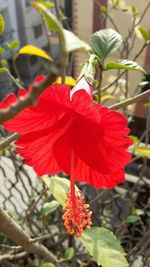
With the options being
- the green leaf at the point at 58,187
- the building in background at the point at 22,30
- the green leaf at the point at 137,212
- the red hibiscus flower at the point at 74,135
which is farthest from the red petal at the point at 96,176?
the building in background at the point at 22,30

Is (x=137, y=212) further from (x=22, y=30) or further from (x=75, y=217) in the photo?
(x=22, y=30)

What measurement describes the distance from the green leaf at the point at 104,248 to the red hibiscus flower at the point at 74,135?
0.43ft

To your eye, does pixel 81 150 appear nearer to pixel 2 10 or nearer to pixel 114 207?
pixel 114 207

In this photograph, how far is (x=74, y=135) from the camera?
363mm

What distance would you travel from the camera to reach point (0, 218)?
16.8 inches

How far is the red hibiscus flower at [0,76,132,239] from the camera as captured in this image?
29 cm

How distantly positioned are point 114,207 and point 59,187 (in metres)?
0.97

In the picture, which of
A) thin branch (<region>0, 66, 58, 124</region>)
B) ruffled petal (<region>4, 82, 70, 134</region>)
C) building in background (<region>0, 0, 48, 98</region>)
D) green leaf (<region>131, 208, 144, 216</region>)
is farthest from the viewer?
building in background (<region>0, 0, 48, 98</region>)

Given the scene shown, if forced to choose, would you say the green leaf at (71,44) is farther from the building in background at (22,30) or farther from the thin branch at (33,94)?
the building in background at (22,30)

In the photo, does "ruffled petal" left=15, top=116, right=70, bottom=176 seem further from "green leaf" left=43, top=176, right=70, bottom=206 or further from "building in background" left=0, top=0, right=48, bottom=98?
"building in background" left=0, top=0, right=48, bottom=98

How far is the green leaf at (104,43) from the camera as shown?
1.24 feet

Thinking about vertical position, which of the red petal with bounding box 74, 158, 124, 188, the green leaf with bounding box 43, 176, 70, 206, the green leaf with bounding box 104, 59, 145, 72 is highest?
the green leaf with bounding box 104, 59, 145, 72

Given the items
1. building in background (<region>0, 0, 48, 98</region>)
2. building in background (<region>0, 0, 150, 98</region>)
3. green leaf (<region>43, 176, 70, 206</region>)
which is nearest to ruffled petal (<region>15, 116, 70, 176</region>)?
green leaf (<region>43, 176, 70, 206</region>)

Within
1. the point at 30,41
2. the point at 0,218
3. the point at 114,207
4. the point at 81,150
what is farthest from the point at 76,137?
the point at 30,41
